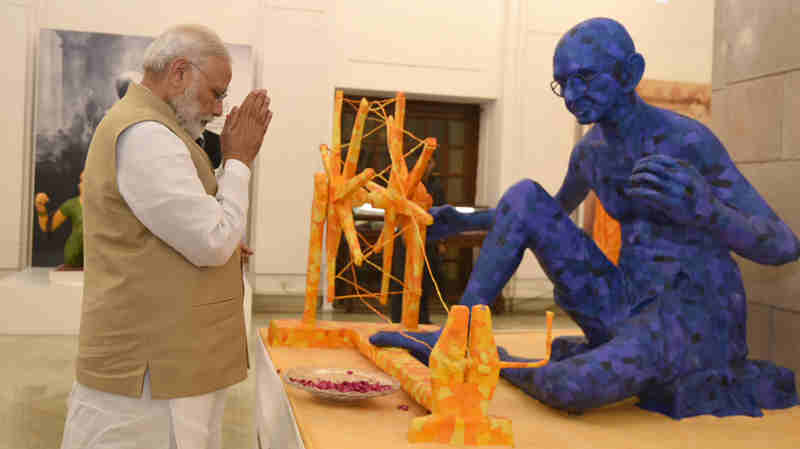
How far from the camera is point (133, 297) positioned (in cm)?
160

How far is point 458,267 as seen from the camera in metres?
7.95

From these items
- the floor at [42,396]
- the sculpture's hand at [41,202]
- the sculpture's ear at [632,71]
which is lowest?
the floor at [42,396]

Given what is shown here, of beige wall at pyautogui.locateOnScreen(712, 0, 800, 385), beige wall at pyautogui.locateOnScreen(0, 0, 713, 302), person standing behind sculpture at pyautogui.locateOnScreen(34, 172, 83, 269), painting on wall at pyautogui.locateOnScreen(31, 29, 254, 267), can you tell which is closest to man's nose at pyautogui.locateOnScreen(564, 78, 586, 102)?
beige wall at pyautogui.locateOnScreen(712, 0, 800, 385)

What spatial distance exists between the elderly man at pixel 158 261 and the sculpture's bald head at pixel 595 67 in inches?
35.4

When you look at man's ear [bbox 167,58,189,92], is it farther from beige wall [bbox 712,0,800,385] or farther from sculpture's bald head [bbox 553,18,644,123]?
beige wall [bbox 712,0,800,385]

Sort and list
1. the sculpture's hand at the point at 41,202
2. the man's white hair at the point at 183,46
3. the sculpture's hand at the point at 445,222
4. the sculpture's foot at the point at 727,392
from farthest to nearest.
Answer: the sculpture's hand at the point at 41,202
the sculpture's hand at the point at 445,222
the sculpture's foot at the point at 727,392
the man's white hair at the point at 183,46

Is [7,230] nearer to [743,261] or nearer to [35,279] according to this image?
[35,279]

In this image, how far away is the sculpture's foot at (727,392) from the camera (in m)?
1.95

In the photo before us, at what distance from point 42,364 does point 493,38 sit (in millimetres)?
5383

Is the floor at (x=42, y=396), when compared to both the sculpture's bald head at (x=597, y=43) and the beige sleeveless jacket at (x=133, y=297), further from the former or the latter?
the sculpture's bald head at (x=597, y=43)

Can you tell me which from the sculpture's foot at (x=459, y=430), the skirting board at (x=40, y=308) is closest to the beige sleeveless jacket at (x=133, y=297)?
the sculpture's foot at (x=459, y=430)

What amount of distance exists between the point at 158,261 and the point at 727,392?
1.50 m

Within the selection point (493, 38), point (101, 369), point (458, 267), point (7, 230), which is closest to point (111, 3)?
point (7, 230)

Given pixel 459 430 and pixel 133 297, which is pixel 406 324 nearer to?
pixel 459 430
